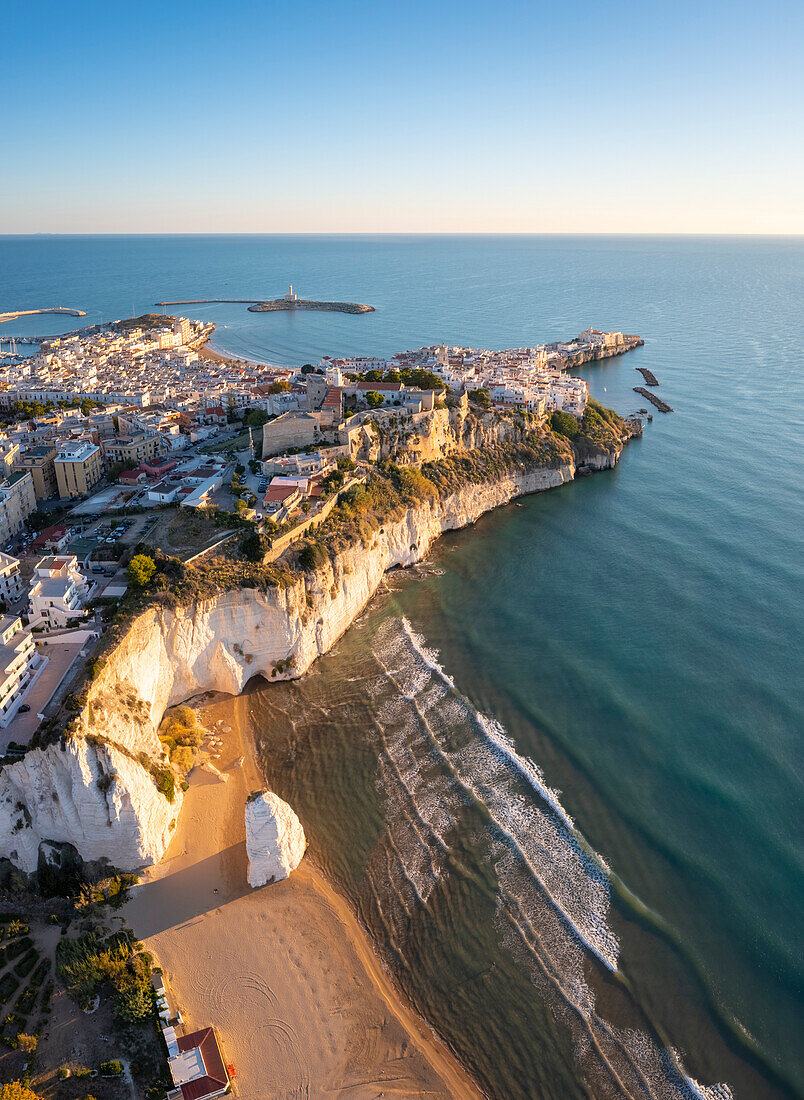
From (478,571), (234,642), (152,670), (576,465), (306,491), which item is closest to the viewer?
(152,670)

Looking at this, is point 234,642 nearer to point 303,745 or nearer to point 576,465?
point 303,745

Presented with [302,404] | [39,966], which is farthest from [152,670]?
[302,404]

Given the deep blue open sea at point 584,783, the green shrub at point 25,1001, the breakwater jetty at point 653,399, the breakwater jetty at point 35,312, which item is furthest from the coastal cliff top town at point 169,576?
the breakwater jetty at point 35,312

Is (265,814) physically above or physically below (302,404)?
below

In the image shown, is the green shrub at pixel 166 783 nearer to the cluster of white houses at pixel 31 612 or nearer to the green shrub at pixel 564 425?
the cluster of white houses at pixel 31 612

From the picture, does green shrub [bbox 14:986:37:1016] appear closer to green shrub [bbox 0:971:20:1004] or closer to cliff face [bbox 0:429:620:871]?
green shrub [bbox 0:971:20:1004]

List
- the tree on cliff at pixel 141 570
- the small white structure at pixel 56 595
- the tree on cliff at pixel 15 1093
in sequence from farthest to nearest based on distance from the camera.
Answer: the tree on cliff at pixel 141 570 < the small white structure at pixel 56 595 < the tree on cliff at pixel 15 1093

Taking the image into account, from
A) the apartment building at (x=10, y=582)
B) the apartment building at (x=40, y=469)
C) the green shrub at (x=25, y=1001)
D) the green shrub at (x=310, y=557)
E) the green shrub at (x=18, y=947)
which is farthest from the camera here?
the apartment building at (x=40, y=469)

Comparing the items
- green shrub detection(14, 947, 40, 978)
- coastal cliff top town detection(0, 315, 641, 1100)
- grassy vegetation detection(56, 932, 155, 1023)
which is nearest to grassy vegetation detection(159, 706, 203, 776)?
coastal cliff top town detection(0, 315, 641, 1100)
